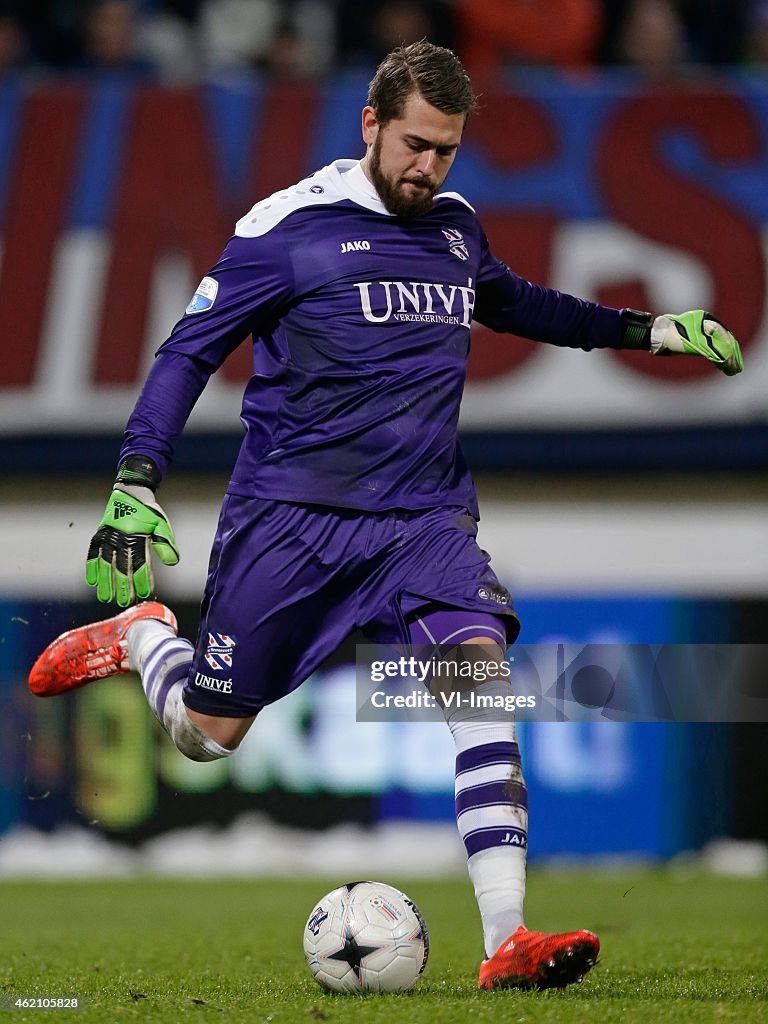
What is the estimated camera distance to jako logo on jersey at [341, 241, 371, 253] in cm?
A: 489

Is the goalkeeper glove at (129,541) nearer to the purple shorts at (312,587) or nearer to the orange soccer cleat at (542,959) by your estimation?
the purple shorts at (312,587)

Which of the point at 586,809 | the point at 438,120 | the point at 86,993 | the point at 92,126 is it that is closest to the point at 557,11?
the point at 92,126

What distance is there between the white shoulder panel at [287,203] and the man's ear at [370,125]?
0.17 metres

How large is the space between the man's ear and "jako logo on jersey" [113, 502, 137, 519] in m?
1.24

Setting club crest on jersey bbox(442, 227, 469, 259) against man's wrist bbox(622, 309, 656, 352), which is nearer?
club crest on jersey bbox(442, 227, 469, 259)

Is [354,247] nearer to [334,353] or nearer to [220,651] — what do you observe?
[334,353]

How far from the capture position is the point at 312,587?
485 centimetres

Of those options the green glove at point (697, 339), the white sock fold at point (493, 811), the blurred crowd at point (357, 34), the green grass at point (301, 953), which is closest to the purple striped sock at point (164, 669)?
the green grass at point (301, 953)

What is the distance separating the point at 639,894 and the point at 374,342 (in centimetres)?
498

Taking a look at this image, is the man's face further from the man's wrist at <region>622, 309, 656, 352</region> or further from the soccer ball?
the soccer ball

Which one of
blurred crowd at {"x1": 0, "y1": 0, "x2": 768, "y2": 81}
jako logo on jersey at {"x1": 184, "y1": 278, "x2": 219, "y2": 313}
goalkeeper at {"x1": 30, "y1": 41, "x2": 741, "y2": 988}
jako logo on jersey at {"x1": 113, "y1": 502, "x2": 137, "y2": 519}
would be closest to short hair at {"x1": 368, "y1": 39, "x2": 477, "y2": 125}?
goalkeeper at {"x1": 30, "y1": 41, "x2": 741, "y2": 988}

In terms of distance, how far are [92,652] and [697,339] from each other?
2180 mm

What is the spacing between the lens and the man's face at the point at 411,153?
15.6 feet

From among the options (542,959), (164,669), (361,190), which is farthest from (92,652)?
(542,959)
